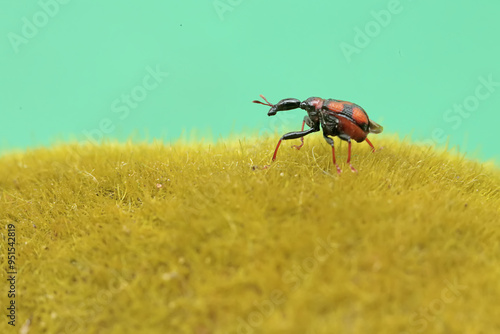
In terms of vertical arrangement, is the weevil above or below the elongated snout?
below

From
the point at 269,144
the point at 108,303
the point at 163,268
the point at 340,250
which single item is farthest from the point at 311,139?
the point at 108,303

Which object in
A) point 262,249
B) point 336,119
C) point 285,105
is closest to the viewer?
point 262,249

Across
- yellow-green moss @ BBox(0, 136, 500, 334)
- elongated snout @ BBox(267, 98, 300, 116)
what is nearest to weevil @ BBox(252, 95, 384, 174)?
elongated snout @ BBox(267, 98, 300, 116)

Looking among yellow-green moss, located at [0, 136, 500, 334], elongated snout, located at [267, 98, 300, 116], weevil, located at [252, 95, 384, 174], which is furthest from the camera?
elongated snout, located at [267, 98, 300, 116]

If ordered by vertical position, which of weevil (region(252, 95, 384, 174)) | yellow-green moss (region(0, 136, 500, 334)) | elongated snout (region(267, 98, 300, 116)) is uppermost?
elongated snout (region(267, 98, 300, 116))

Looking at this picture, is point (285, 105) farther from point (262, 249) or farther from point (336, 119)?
point (262, 249)

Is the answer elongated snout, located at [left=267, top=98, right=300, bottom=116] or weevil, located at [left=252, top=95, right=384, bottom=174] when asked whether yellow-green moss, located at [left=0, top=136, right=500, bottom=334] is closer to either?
weevil, located at [left=252, top=95, right=384, bottom=174]

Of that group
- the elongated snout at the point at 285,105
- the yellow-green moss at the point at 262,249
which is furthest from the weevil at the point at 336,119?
the yellow-green moss at the point at 262,249

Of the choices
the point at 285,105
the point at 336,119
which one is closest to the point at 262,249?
the point at 336,119

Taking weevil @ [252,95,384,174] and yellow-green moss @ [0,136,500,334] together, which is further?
weevil @ [252,95,384,174]

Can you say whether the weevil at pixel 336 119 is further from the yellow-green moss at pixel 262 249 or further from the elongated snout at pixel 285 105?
the yellow-green moss at pixel 262 249
